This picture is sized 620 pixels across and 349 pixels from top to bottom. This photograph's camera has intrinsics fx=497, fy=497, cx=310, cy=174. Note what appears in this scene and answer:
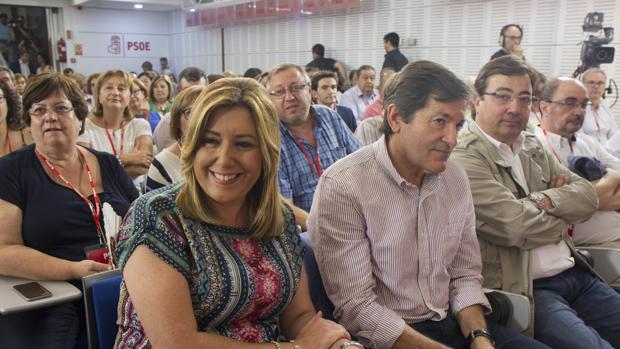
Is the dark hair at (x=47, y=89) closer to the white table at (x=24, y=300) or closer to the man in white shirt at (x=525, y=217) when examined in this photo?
the white table at (x=24, y=300)

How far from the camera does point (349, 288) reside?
64.1 inches

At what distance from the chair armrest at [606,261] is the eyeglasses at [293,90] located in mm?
1793

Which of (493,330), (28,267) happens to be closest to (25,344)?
(28,267)

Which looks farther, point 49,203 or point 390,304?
point 49,203

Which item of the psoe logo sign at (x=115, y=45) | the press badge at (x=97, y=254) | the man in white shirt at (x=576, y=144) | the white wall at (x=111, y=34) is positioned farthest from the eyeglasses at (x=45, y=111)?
the psoe logo sign at (x=115, y=45)

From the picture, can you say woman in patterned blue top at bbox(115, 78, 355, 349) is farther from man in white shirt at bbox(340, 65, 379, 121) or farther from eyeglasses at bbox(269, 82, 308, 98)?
man in white shirt at bbox(340, 65, 379, 121)

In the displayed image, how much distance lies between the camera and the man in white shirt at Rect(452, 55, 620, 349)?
6.64 feet

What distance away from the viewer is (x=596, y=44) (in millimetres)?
5168

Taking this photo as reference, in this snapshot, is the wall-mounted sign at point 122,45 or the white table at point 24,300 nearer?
the white table at point 24,300

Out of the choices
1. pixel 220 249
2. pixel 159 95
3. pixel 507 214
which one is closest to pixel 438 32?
pixel 159 95

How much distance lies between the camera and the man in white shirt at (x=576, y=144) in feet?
8.03

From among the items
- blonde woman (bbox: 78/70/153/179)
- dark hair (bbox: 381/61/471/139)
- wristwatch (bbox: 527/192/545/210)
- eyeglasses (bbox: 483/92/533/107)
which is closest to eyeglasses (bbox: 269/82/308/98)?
blonde woman (bbox: 78/70/153/179)

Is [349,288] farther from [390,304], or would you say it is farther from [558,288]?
[558,288]

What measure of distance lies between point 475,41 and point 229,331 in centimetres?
657
